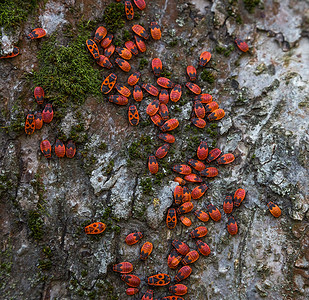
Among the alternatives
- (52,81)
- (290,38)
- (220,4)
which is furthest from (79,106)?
(290,38)

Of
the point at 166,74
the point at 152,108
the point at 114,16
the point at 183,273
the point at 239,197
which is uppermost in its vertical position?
the point at 114,16

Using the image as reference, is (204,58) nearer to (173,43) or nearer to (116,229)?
(173,43)

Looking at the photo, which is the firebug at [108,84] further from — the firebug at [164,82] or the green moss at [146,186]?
the green moss at [146,186]

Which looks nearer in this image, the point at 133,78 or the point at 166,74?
the point at 133,78

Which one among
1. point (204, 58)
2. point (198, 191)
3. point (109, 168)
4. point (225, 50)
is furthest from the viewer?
point (225, 50)

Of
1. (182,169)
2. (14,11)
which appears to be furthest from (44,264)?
(14,11)

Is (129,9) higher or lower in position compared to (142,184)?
higher

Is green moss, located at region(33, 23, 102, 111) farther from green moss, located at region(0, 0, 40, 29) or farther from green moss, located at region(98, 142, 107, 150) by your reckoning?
green moss, located at region(98, 142, 107, 150)
